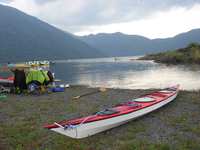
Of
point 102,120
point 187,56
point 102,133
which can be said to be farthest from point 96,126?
point 187,56

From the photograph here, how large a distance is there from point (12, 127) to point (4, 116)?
2.35 meters

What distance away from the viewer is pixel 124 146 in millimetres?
8297

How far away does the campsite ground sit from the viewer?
8.48m

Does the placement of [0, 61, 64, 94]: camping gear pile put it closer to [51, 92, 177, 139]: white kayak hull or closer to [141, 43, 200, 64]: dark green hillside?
[51, 92, 177, 139]: white kayak hull

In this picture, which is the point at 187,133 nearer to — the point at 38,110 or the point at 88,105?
the point at 88,105

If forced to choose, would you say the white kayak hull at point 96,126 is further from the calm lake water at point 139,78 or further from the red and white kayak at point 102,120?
the calm lake water at point 139,78

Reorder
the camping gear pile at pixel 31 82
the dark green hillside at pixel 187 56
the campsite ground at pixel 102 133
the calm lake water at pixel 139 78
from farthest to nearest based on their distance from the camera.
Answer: the dark green hillside at pixel 187 56, the calm lake water at pixel 139 78, the camping gear pile at pixel 31 82, the campsite ground at pixel 102 133

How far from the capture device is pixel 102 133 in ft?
31.7

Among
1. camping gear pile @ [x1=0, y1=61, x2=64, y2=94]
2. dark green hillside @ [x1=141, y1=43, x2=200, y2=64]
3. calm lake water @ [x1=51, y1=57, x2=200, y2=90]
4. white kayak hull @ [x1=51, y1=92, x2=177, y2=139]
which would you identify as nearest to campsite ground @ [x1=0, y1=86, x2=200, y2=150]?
white kayak hull @ [x1=51, y1=92, x2=177, y2=139]

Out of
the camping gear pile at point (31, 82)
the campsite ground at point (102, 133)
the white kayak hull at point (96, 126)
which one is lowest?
the campsite ground at point (102, 133)

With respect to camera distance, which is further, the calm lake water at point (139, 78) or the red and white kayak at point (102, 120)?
the calm lake water at point (139, 78)

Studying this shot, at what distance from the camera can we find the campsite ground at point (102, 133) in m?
8.48

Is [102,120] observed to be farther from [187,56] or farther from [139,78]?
[187,56]

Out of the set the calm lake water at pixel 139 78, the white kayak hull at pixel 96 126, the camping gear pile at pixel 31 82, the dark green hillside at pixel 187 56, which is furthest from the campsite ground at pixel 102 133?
the dark green hillside at pixel 187 56
